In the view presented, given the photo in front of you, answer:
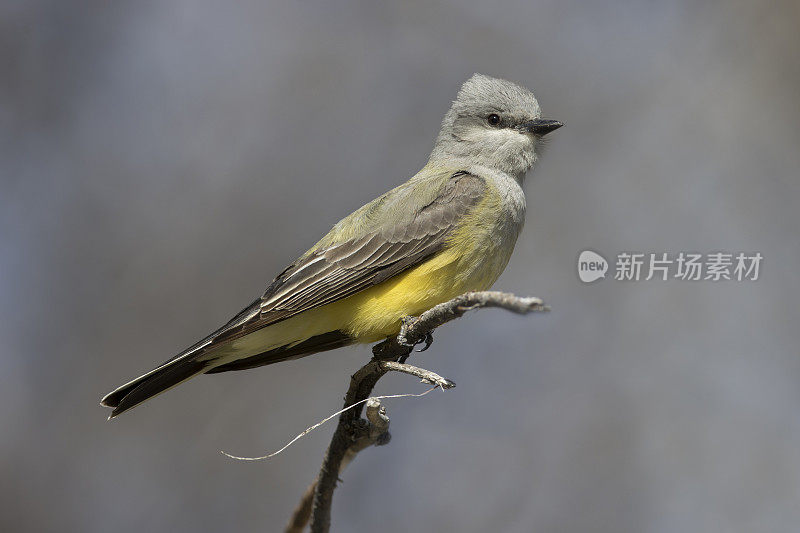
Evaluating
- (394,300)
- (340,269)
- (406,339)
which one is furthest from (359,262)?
(406,339)

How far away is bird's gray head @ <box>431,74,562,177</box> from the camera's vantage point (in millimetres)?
4133

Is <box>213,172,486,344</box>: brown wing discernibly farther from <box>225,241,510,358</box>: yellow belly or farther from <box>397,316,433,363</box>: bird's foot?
<box>397,316,433,363</box>: bird's foot

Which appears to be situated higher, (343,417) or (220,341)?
(220,341)

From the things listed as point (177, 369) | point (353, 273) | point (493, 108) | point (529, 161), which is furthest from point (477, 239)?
point (177, 369)

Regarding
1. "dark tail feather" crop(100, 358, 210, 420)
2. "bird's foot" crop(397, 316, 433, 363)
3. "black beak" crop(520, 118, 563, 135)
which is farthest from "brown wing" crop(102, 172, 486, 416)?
Result: "black beak" crop(520, 118, 563, 135)

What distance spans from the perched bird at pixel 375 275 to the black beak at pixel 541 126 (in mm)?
336

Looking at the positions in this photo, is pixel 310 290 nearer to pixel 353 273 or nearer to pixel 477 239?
pixel 353 273

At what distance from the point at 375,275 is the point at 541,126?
52.9 inches

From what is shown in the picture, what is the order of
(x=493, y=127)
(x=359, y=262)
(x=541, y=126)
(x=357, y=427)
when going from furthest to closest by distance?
(x=493, y=127)
(x=541, y=126)
(x=359, y=262)
(x=357, y=427)

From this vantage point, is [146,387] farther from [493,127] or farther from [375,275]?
[493,127]

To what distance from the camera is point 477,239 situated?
349cm

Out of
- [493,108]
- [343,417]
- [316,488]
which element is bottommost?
[316,488]

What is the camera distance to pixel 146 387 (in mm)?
3271

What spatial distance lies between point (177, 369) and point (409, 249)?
1.12 meters
